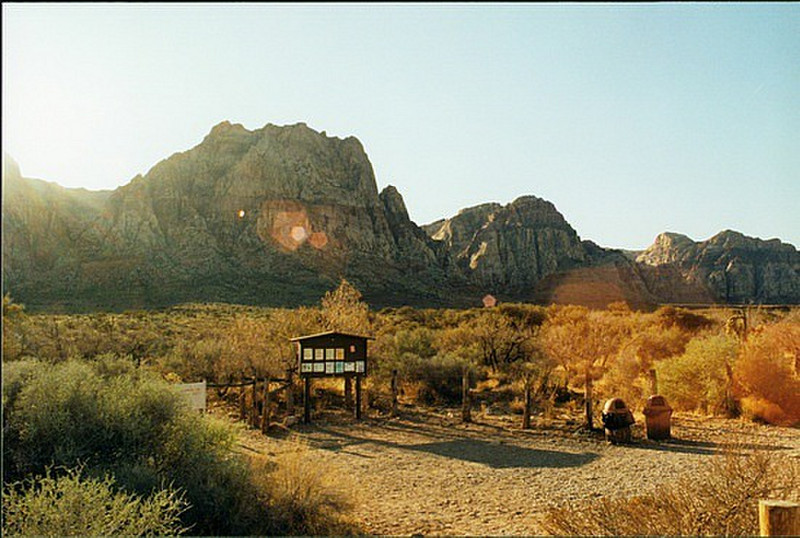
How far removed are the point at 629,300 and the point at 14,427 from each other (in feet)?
137

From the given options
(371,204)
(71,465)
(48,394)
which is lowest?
(71,465)

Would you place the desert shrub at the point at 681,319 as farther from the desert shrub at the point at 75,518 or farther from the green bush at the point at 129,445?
the desert shrub at the point at 75,518

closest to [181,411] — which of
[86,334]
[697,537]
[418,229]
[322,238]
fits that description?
[697,537]

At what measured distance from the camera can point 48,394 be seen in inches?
255

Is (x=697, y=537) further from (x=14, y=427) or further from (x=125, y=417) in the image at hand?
(x=14, y=427)

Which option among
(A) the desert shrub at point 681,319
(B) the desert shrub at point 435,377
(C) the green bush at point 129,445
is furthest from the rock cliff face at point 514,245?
(C) the green bush at point 129,445

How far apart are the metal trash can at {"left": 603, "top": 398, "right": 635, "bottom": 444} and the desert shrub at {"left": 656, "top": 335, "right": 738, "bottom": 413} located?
12.4 ft

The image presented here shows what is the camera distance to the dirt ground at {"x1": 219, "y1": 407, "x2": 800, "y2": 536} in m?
7.66

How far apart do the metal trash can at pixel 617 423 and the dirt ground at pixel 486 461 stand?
0.74 feet

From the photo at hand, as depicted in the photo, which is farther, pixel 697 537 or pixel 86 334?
pixel 86 334

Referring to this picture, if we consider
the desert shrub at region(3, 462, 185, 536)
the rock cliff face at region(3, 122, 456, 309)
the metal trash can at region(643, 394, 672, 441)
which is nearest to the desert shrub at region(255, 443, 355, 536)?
the desert shrub at region(3, 462, 185, 536)

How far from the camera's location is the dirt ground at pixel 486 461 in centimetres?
766

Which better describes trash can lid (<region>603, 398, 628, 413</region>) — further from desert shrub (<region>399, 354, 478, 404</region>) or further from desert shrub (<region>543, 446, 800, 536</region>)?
desert shrub (<region>399, 354, 478, 404</region>)

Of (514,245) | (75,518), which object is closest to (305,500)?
(75,518)
